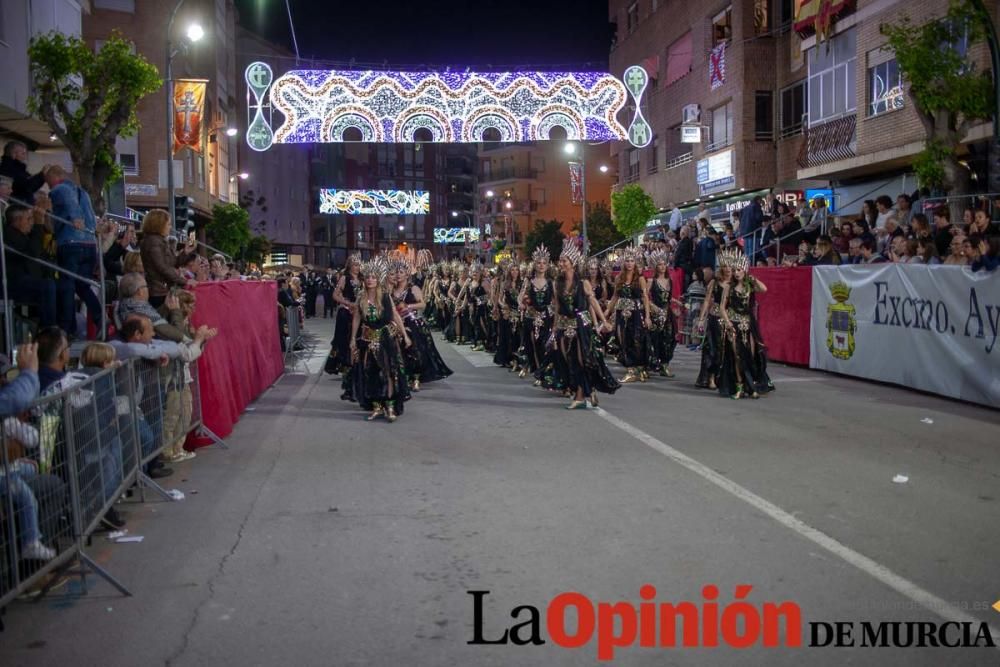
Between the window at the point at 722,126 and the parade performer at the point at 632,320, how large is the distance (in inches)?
764

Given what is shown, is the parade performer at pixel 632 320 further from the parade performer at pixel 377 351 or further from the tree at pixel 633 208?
the tree at pixel 633 208

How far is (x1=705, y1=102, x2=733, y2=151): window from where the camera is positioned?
113ft

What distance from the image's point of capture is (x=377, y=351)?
11.7m

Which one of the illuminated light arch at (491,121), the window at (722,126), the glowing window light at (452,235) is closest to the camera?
the illuminated light arch at (491,121)

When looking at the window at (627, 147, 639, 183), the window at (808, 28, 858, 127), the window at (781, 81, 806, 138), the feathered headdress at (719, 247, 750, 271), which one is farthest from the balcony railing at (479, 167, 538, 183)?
the feathered headdress at (719, 247, 750, 271)

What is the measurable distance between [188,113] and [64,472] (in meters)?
29.6

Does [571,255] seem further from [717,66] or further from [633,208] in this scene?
[633,208]

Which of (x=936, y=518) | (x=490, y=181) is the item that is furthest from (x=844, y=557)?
(x=490, y=181)

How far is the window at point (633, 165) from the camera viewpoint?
45.7m

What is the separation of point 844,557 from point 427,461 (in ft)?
13.8

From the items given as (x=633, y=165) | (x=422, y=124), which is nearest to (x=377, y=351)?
(x=422, y=124)

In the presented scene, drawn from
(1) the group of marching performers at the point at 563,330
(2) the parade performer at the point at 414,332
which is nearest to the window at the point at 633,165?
(1) the group of marching performers at the point at 563,330

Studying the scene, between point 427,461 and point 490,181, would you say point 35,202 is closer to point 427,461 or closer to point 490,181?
point 427,461

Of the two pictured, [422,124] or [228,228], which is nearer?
[422,124]
